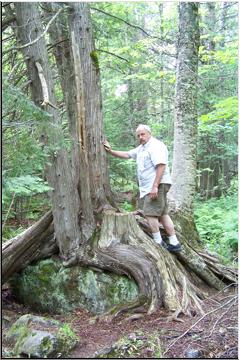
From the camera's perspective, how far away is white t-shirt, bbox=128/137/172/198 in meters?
5.81

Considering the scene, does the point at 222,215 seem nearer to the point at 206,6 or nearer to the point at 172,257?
the point at 172,257

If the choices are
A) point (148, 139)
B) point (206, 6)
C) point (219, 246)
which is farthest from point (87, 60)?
point (206, 6)

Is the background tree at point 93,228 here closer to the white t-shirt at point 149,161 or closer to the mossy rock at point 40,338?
the white t-shirt at point 149,161

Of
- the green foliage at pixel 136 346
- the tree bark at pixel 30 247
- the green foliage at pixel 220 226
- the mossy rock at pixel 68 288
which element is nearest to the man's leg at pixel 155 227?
the mossy rock at pixel 68 288

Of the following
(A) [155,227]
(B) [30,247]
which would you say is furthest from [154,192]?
(B) [30,247]

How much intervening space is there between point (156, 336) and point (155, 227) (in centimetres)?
191

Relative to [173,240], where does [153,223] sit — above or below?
above

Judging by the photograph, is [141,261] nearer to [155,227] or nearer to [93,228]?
[155,227]

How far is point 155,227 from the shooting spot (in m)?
6.07

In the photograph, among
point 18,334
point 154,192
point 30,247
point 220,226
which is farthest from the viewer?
point 220,226

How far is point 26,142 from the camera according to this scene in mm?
4172

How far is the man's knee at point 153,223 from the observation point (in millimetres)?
6031

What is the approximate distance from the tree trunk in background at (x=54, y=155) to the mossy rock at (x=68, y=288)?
1.14 ft

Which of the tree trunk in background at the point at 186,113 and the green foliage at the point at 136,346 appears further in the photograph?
the tree trunk in background at the point at 186,113
